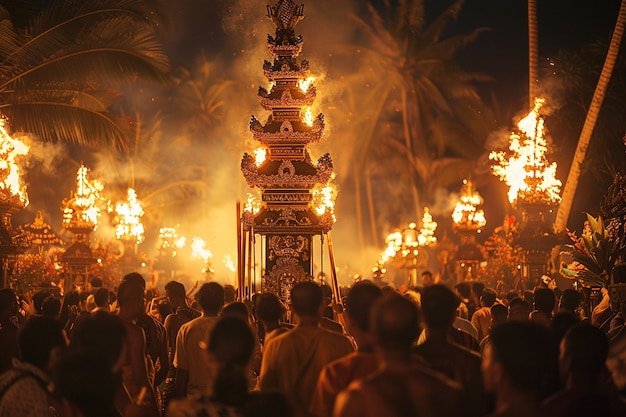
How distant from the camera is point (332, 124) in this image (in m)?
62.9

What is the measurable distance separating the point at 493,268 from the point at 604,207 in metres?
18.9

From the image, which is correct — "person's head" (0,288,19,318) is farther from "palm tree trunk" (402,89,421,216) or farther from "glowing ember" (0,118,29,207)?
"palm tree trunk" (402,89,421,216)

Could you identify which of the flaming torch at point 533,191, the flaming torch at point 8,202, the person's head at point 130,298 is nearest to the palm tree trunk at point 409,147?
the flaming torch at point 533,191

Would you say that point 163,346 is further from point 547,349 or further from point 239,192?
point 239,192

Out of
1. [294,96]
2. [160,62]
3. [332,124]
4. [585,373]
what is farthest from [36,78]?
[332,124]

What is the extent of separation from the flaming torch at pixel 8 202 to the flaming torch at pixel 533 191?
12125 mm

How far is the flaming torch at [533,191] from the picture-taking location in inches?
1062

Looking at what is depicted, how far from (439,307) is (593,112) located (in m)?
28.6

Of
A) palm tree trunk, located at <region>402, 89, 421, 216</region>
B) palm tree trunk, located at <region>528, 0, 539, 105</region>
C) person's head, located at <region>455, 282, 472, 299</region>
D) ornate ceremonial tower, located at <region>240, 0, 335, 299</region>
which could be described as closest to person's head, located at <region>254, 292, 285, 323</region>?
ornate ceremonial tower, located at <region>240, 0, 335, 299</region>

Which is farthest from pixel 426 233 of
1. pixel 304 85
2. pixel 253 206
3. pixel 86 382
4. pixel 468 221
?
pixel 86 382

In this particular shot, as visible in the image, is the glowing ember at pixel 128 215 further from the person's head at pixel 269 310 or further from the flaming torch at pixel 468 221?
the person's head at pixel 269 310

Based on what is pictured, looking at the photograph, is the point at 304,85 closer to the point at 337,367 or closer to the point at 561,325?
the point at 561,325

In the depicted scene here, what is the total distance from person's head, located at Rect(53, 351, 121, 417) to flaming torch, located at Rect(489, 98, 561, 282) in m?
22.0

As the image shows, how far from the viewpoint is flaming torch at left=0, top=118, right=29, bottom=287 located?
22656mm
